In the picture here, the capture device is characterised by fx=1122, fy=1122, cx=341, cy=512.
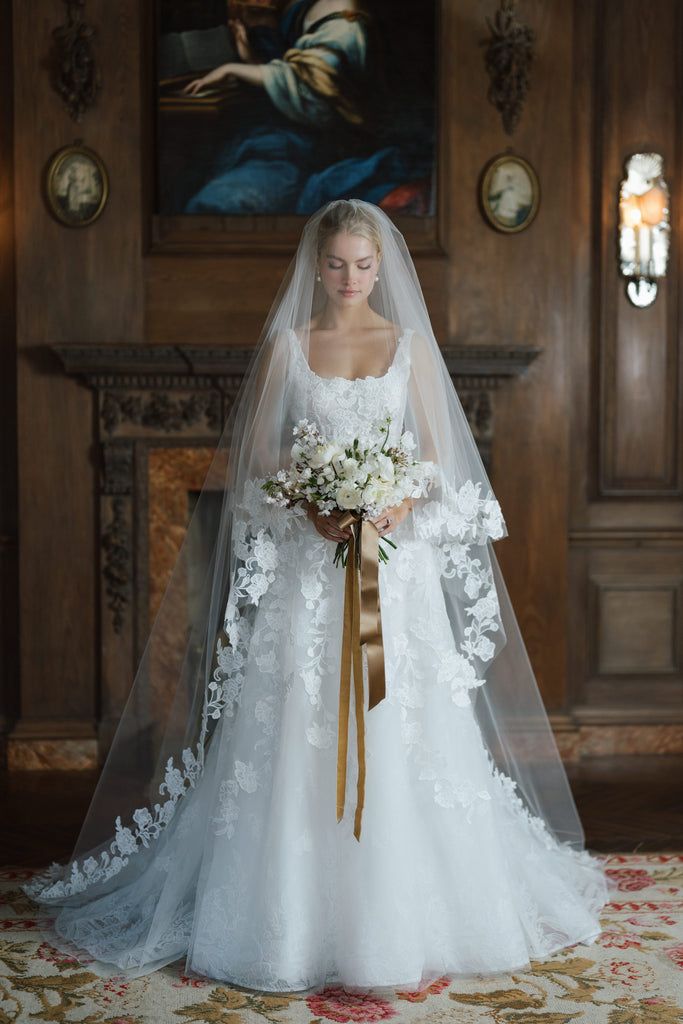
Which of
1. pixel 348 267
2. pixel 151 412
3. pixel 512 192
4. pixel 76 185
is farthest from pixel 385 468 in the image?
pixel 76 185

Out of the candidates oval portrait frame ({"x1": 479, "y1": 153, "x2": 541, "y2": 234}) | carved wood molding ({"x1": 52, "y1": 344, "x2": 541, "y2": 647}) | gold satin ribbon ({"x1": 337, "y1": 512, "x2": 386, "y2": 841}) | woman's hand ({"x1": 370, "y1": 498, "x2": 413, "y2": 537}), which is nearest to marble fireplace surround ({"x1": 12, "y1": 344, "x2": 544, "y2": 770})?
carved wood molding ({"x1": 52, "y1": 344, "x2": 541, "y2": 647})

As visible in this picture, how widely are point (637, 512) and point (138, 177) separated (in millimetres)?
3073

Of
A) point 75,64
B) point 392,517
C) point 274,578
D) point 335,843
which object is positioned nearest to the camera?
point 335,843

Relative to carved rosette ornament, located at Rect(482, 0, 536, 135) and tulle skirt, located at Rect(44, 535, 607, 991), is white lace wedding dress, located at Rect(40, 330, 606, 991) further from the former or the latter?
carved rosette ornament, located at Rect(482, 0, 536, 135)

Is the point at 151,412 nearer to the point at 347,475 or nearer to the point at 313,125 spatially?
the point at 313,125

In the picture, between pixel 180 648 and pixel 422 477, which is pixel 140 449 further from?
pixel 422 477

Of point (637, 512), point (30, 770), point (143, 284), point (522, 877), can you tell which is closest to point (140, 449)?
point (143, 284)

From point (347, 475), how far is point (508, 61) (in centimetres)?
340

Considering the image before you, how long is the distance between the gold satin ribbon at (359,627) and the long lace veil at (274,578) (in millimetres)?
190

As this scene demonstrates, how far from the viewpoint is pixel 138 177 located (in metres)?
5.53

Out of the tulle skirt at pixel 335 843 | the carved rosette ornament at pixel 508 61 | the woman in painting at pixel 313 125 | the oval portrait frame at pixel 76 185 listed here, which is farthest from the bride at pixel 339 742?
the carved rosette ornament at pixel 508 61

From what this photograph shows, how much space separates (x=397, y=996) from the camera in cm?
300

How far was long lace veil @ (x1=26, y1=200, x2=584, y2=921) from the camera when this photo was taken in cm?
337

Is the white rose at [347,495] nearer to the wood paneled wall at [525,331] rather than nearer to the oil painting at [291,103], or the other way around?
the wood paneled wall at [525,331]
